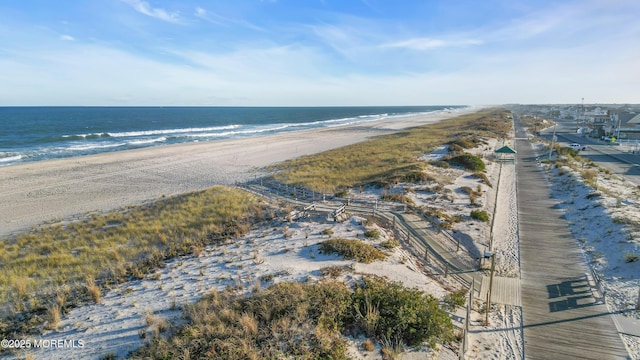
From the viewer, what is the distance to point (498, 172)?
31953 mm

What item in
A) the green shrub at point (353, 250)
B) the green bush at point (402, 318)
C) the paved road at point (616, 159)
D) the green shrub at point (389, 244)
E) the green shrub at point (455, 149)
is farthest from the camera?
the green shrub at point (455, 149)

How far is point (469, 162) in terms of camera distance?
32.4 metres

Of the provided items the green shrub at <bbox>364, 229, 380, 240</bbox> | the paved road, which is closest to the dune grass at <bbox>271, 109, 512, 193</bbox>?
the green shrub at <bbox>364, 229, 380, 240</bbox>

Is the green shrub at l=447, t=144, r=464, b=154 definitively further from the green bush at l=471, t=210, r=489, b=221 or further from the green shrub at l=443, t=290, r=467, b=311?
the green shrub at l=443, t=290, r=467, b=311

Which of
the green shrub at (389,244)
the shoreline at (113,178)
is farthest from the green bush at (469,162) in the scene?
the shoreline at (113,178)

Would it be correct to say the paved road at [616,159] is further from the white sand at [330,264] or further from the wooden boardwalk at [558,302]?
the wooden boardwalk at [558,302]

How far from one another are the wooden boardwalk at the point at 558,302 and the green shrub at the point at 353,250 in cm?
565

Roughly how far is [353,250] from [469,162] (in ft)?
77.1

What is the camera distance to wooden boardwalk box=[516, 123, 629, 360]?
31.4ft

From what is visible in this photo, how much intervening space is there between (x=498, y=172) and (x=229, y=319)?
30.9 meters

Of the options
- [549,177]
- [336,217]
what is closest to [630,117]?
[549,177]

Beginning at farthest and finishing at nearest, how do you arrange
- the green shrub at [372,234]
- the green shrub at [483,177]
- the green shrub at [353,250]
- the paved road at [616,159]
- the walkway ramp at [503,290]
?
the paved road at [616,159], the green shrub at [483,177], the green shrub at [372,234], the green shrub at [353,250], the walkway ramp at [503,290]

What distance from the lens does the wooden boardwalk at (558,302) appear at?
31.4 feet

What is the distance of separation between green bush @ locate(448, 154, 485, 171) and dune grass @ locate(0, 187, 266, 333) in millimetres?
21382
